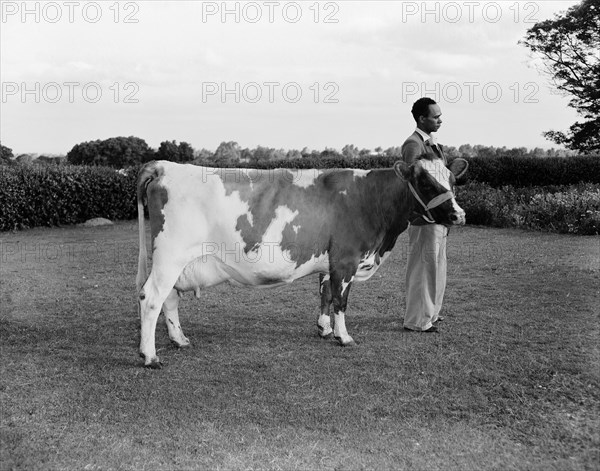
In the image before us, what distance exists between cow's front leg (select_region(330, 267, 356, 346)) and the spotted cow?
1cm

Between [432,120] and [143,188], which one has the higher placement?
[432,120]

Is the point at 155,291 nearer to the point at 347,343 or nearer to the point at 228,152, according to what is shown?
the point at 347,343

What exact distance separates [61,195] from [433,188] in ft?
51.6

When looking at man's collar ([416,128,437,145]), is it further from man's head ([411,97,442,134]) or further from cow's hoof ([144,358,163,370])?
cow's hoof ([144,358,163,370])

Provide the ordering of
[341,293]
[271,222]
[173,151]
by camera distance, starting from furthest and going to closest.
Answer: [173,151], [341,293], [271,222]

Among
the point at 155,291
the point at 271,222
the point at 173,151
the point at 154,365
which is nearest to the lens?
the point at 155,291

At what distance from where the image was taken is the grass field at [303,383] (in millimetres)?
4750

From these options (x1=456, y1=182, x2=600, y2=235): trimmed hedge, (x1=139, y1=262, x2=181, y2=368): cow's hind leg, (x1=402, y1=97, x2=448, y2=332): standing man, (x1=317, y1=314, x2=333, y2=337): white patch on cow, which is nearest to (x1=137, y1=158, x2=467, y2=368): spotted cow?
(x1=139, y1=262, x2=181, y2=368): cow's hind leg

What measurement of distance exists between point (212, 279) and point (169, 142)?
2697 cm

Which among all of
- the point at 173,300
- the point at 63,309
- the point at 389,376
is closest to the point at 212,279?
the point at 173,300

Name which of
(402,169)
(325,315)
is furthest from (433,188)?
(325,315)

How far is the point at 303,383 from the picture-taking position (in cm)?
611

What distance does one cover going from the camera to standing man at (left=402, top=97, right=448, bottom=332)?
7.20 meters

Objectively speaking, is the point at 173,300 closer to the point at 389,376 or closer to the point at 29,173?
the point at 389,376
